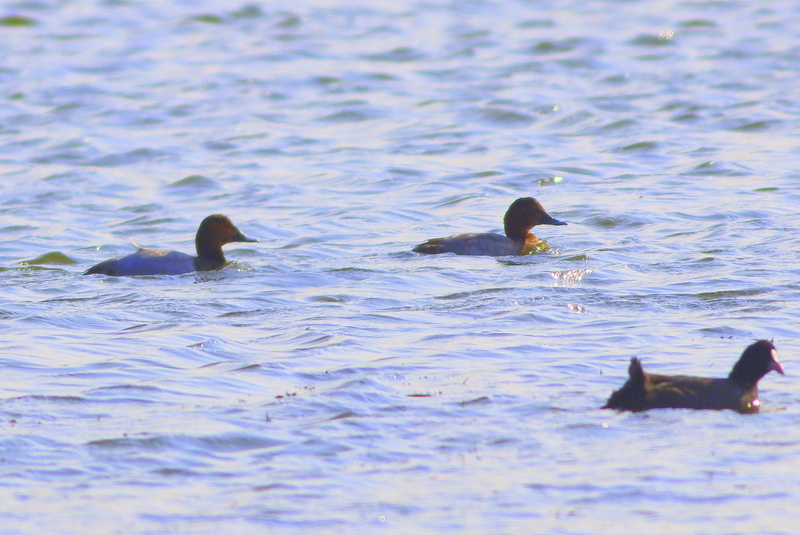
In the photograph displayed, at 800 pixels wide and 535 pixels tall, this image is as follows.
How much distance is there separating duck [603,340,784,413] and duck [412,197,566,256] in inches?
209

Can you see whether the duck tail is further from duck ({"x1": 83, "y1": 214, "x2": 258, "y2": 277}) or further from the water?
duck ({"x1": 83, "y1": 214, "x2": 258, "y2": 277})

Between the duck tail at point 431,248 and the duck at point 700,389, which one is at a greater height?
the duck tail at point 431,248

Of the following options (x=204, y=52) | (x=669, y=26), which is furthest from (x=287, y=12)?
(x=669, y=26)

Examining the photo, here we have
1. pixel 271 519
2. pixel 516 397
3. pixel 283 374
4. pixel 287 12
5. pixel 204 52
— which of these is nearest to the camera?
pixel 271 519

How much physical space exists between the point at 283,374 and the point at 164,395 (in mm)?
750

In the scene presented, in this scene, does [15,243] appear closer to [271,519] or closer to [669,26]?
[271,519]

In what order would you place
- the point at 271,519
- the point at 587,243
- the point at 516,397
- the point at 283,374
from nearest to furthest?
1. the point at 271,519
2. the point at 516,397
3. the point at 283,374
4. the point at 587,243

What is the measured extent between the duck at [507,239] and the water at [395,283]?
0.77 ft

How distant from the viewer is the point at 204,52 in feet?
85.3

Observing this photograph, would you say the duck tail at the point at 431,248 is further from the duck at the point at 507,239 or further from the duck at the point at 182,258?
the duck at the point at 182,258

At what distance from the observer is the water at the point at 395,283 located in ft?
19.2

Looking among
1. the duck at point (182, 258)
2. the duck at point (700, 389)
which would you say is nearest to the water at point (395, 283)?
the duck at point (700, 389)

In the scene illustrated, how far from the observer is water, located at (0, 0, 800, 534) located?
585cm

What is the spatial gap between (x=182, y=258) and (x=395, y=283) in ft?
7.83
